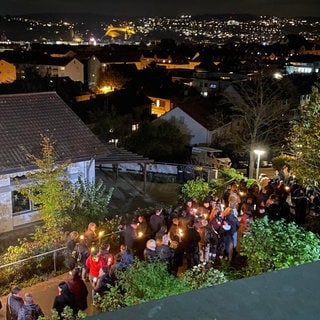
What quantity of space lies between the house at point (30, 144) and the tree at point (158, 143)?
40.0ft

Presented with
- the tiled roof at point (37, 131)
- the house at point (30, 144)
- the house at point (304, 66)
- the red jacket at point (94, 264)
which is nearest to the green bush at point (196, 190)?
the house at point (30, 144)

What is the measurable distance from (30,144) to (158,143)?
1639cm

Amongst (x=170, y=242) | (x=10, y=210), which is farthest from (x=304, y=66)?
(x=170, y=242)

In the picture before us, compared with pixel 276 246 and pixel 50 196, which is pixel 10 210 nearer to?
pixel 50 196

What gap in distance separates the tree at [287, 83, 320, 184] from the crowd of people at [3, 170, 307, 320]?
1.16 metres

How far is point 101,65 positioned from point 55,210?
218 ft

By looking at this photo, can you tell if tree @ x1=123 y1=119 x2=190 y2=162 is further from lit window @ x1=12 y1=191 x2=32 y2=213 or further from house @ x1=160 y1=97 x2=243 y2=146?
lit window @ x1=12 y1=191 x2=32 y2=213

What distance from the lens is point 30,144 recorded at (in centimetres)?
1905

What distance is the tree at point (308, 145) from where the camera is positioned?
1358cm

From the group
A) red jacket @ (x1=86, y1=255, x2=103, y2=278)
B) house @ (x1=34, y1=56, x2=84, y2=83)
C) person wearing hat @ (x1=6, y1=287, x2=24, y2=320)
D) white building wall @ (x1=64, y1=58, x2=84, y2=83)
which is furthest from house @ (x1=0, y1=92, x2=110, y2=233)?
house @ (x1=34, y1=56, x2=84, y2=83)

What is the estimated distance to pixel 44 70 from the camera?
82875 millimetres

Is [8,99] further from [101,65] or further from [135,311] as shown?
[101,65]

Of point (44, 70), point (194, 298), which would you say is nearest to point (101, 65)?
point (44, 70)

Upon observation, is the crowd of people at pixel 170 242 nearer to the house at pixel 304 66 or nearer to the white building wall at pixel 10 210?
the white building wall at pixel 10 210
